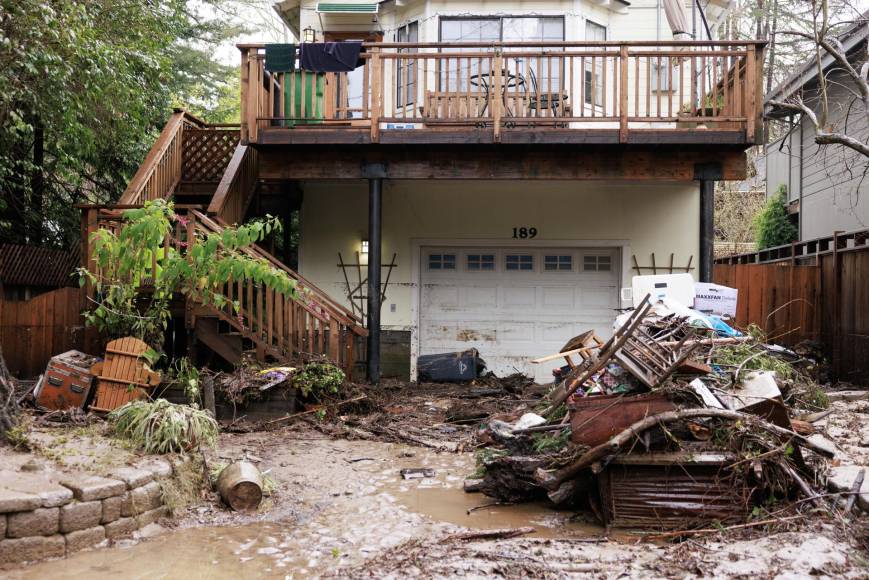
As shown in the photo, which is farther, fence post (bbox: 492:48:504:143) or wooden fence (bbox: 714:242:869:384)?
wooden fence (bbox: 714:242:869:384)

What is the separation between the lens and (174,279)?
8117 mm

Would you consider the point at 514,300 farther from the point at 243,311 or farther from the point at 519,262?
the point at 243,311

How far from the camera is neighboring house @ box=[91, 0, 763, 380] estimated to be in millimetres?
10414

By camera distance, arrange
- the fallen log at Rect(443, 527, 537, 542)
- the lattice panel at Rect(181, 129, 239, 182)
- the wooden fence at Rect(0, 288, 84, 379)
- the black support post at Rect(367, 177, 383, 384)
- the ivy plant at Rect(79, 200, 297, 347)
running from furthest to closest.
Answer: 1. the lattice panel at Rect(181, 129, 239, 182)
2. the black support post at Rect(367, 177, 383, 384)
3. the wooden fence at Rect(0, 288, 84, 379)
4. the ivy plant at Rect(79, 200, 297, 347)
5. the fallen log at Rect(443, 527, 537, 542)

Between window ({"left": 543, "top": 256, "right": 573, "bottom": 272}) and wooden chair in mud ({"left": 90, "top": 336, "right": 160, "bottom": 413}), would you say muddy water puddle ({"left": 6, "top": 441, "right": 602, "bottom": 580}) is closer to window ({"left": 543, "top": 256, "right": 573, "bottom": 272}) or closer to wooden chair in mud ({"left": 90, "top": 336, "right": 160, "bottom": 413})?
wooden chair in mud ({"left": 90, "top": 336, "right": 160, "bottom": 413})

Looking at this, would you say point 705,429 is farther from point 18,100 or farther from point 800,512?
point 18,100

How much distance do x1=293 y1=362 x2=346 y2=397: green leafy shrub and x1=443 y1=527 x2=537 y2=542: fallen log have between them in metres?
4.09

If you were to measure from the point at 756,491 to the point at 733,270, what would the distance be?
24.5 feet

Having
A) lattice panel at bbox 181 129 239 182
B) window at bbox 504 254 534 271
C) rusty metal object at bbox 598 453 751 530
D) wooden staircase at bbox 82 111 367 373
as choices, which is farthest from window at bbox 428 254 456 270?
rusty metal object at bbox 598 453 751 530

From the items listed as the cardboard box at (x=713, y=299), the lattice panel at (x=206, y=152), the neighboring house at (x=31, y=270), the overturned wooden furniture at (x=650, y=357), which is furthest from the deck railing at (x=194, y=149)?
the overturned wooden furniture at (x=650, y=357)

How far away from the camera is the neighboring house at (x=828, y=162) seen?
1321cm

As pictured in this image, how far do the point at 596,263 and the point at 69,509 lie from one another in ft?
31.1

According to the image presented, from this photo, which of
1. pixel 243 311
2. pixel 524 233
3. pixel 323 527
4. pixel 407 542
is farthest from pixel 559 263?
pixel 407 542

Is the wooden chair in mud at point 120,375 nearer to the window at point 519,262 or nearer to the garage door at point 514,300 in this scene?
the garage door at point 514,300
